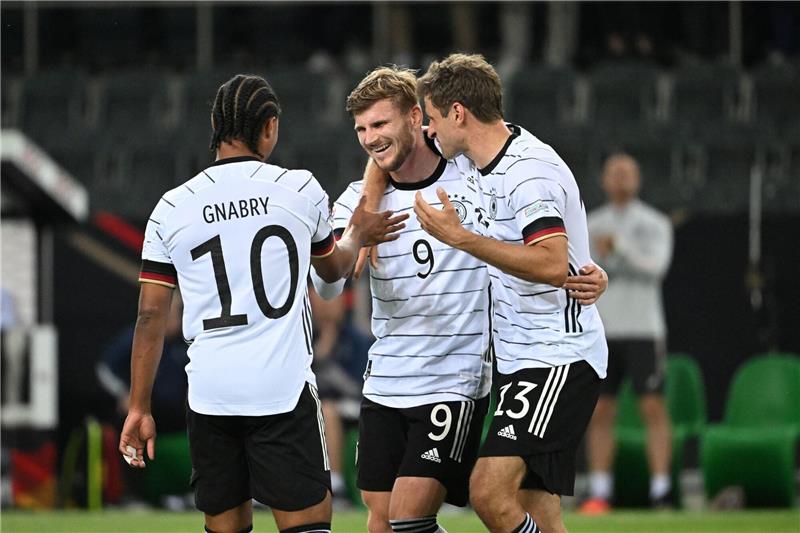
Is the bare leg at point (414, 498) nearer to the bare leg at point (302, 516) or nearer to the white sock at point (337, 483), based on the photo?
the bare leg at point (302, 516)

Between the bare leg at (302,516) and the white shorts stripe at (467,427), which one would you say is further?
the white shorts stripe at (467,427)

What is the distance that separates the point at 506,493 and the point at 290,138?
31.6 ft

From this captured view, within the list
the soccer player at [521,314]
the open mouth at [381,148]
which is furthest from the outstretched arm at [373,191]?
the soccer player at [521,314]

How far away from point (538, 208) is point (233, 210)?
3.45ft

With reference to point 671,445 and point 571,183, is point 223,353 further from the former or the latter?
point 671,445

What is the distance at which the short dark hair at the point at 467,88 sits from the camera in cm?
511

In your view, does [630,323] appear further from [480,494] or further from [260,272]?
[260,272]

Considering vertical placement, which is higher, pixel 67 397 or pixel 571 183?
pixel 571 183

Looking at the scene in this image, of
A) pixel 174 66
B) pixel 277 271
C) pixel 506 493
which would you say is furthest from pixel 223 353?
pixel 174 66

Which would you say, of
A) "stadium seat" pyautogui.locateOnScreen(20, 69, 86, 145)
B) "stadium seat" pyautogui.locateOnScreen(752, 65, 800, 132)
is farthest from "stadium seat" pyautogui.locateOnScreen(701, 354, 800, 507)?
"stadium seat" pyautogui.locateOnScreen(20, 69, 86, 145)

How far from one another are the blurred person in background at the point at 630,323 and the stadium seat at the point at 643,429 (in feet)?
0.50

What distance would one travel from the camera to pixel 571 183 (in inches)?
200

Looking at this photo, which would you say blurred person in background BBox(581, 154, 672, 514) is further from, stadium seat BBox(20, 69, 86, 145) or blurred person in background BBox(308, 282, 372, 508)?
stadium seat BBox(20, 69, 86, 145)

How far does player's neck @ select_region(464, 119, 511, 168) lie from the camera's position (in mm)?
5105
